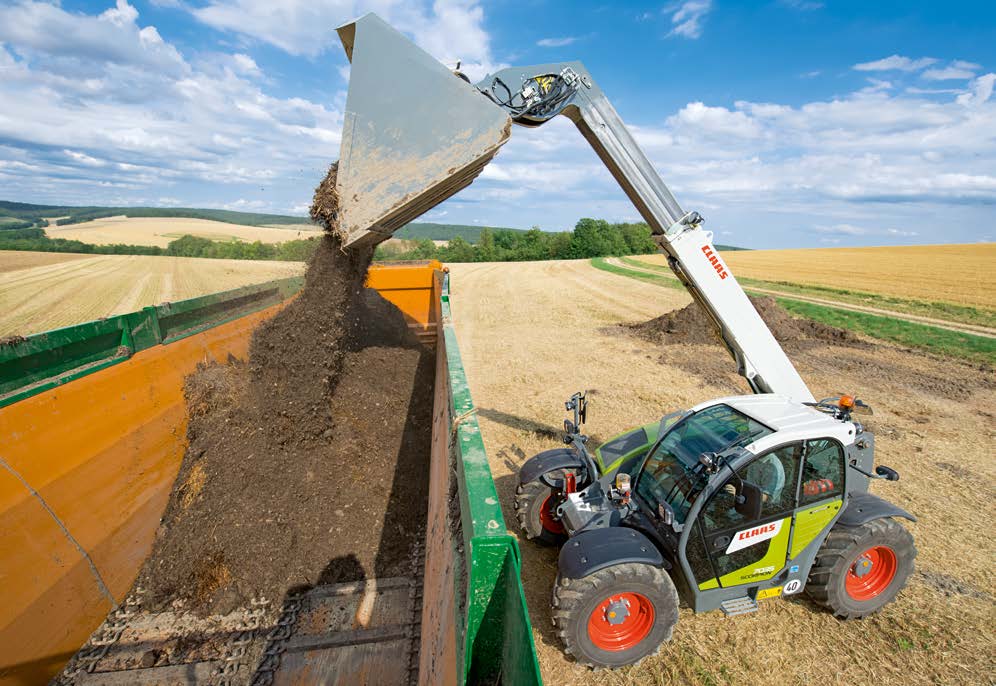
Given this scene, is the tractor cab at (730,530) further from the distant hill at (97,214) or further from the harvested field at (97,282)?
the distant hill at (97,214)

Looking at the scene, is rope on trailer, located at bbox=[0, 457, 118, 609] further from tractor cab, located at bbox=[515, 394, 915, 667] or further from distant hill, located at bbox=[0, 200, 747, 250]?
distant hill, located at bbox=[0, 200, 747, 250]

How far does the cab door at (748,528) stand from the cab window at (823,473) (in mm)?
122

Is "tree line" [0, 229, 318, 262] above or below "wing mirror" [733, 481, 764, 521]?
above

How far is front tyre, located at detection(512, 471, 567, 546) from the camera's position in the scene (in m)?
4.44

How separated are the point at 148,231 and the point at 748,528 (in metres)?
30.7

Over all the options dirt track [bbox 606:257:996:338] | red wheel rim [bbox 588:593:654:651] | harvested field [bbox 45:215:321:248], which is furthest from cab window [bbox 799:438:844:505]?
harvested field [bbox 45:215:321:248]

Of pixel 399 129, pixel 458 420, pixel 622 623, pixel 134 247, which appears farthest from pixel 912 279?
pixel 134 247

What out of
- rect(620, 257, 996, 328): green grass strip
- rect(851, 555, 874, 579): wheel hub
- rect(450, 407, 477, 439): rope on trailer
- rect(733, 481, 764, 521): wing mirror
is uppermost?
rect(450, 407, 477, 439): rope on trailer

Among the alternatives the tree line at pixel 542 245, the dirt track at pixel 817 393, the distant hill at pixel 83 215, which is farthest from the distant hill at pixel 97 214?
the tree line at pixel 542 245

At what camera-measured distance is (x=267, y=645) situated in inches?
126

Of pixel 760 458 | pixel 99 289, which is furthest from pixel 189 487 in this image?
pixel 99 289

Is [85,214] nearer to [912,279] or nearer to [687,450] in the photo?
[687,450]

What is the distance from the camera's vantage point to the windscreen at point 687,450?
3410mm

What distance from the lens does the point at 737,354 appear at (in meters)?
4.30
